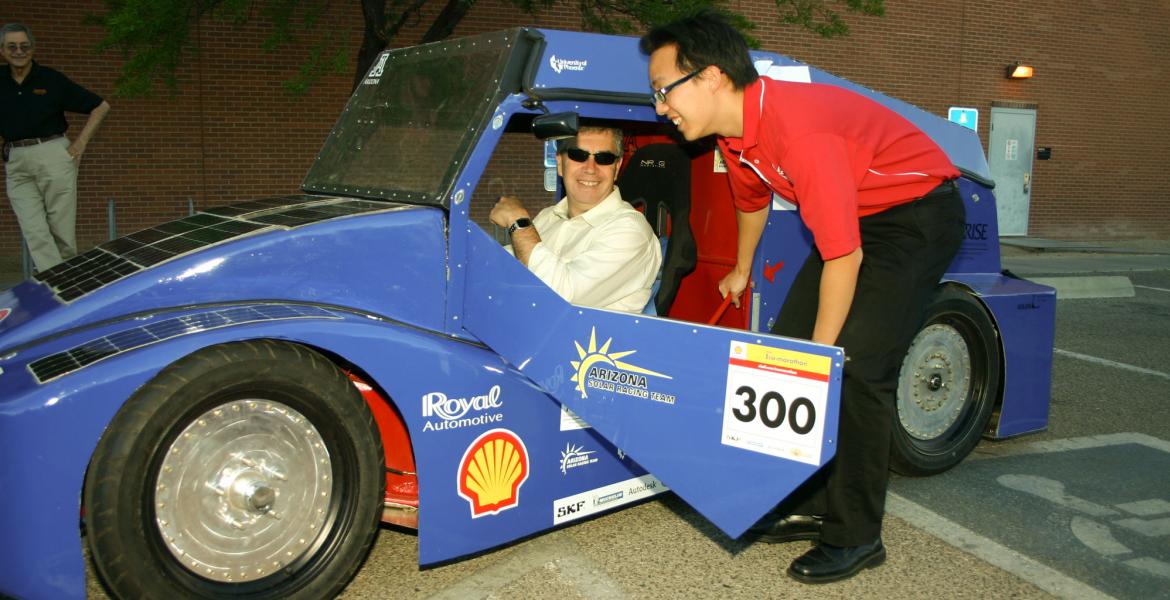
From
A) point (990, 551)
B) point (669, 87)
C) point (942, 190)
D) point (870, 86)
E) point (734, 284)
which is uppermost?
point (870, 86)

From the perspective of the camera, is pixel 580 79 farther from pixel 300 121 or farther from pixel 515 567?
pixel 300 121

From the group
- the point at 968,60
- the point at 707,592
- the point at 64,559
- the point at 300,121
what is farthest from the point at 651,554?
the point at 968,60

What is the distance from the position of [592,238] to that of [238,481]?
1.61 meters

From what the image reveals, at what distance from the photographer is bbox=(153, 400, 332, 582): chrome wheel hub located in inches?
110

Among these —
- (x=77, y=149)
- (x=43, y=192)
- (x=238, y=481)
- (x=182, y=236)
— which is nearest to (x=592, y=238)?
(x=182, y=236)

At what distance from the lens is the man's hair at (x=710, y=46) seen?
3141 mm

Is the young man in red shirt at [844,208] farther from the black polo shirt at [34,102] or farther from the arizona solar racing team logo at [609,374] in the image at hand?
the black polo shirt at [34,102]

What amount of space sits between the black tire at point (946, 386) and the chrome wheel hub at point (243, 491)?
105 inches

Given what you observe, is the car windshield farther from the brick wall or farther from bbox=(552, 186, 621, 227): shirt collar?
the brick wall

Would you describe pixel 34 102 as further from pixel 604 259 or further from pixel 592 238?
pixel 604 259

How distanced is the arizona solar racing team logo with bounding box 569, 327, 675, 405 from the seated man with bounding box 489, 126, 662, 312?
0.38 meters

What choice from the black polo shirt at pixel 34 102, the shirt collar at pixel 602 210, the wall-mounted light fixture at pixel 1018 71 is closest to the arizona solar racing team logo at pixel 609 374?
the shirt collar at pixel 602 210

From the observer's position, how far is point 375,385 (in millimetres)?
3328

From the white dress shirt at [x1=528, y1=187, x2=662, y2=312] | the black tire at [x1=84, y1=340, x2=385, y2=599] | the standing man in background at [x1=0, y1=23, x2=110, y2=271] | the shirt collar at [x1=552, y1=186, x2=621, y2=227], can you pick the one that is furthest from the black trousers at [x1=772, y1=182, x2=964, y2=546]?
the standing man in background at [x1=0, y1=23, x2=110, y2=271]
